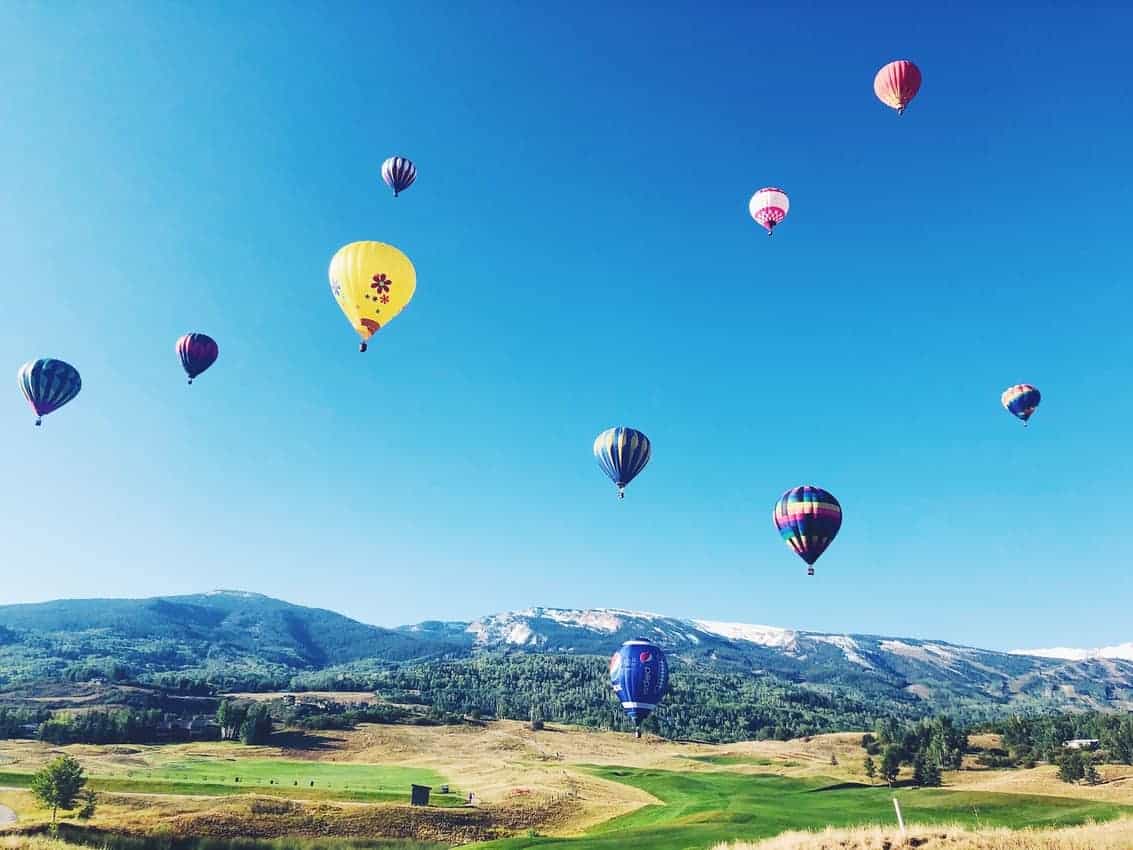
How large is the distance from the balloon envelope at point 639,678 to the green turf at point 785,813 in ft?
25.0

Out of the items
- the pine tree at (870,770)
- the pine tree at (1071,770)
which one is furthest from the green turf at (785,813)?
the pine tree at (1071,770)

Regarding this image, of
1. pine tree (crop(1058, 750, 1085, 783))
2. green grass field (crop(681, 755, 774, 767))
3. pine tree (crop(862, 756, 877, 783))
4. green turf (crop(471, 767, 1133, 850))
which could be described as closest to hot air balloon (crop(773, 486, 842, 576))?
green turf (crop(471, 767, 1133, 850))

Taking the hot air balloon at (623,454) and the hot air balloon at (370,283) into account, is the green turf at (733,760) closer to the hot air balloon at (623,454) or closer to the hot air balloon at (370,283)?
the hot air balloon at (623,454)

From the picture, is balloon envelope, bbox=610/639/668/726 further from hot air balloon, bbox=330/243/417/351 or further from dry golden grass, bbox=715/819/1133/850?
hot air balloon, bbox=330/243/417/351

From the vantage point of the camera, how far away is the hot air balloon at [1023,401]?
8206cm

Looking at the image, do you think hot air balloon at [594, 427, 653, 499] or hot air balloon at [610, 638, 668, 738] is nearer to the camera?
hot air balloon at [610, 638, 668, 738]

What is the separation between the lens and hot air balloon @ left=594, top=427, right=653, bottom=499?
207ft

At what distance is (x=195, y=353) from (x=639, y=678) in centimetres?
4785

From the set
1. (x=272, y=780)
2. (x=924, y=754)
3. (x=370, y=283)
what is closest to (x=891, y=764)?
(x=924, y=754)

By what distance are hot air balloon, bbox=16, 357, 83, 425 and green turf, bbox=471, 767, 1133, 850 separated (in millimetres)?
52525

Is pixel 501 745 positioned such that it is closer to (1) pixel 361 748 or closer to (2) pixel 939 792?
(1) pixel 361 748

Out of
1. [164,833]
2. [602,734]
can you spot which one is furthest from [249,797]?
[602,734]

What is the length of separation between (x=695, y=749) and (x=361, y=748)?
62.5 metres

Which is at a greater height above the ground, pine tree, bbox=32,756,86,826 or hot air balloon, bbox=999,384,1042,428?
hot air balloon, bbox=999,384,1042,428
